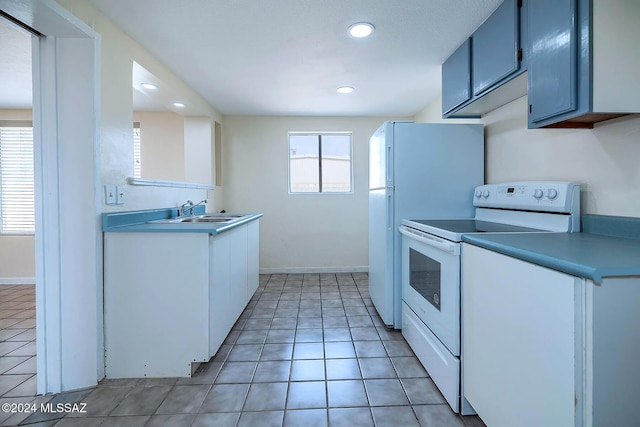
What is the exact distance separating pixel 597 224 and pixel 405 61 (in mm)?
1811

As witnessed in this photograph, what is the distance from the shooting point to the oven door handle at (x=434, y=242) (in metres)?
1.54

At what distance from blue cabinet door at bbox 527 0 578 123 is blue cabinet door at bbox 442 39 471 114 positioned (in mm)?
641

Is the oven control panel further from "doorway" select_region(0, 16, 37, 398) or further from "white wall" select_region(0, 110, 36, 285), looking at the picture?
"white wall" select_region(0, 110, 36, 285)

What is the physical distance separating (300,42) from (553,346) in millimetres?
2271

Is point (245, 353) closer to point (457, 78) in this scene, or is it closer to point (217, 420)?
point (217, 420)

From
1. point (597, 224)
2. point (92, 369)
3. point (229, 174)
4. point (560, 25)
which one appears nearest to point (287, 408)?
point (92, 369)

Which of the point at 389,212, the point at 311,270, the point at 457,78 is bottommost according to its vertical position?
the point at 311,270

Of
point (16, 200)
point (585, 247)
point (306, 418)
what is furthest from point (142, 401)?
point (16, 200)

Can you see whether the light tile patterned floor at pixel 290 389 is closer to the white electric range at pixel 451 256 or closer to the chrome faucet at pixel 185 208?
the white electric range at pixel 451 256

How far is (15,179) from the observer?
395 cm

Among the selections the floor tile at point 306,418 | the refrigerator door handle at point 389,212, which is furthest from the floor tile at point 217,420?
the refrigerator door handle at point 389,212

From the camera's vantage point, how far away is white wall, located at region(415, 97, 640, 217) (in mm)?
1370

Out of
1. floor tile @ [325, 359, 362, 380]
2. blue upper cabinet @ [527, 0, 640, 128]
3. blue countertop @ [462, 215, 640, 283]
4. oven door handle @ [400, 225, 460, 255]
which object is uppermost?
blue upper cabinet @ [527, 0, 640, 128]

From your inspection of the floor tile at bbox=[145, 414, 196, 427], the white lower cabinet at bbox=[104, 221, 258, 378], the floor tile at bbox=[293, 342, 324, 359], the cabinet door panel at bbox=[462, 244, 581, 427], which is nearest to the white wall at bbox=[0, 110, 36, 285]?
the white lower cabinet at bbox=[104, 221, 258, 378]
